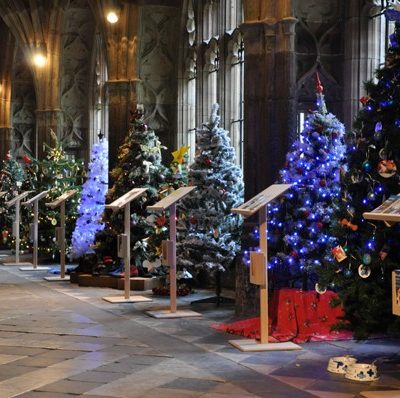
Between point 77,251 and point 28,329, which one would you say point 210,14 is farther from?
point 28,329

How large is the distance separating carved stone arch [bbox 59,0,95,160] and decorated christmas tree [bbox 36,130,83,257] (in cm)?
390

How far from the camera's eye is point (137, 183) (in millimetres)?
15094

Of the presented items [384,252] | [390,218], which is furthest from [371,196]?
[390,218]

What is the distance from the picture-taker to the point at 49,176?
781 inches

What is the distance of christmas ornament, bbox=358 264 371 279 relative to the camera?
24.5ft

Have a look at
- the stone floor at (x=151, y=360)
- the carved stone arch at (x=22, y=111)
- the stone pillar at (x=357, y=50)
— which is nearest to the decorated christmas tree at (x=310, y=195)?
the stone floor at (x=151, y=360)

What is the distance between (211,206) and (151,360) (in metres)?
4.56

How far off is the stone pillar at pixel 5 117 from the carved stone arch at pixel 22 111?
1.28ft

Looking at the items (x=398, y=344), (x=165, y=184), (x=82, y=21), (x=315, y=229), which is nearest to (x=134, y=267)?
(x=165, y=184)

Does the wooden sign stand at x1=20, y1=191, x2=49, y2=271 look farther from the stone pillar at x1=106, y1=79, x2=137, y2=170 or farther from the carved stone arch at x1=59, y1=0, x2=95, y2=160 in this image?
the carved stone arch at x1=59, y1=0, x2=95, y2=160

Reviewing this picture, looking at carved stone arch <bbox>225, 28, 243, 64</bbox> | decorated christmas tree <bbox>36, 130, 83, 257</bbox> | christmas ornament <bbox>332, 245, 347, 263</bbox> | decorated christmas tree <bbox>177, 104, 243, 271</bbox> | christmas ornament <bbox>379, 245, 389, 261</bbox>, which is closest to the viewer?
christmas ornament <bbox>379, 245, 389, 261</bbox>

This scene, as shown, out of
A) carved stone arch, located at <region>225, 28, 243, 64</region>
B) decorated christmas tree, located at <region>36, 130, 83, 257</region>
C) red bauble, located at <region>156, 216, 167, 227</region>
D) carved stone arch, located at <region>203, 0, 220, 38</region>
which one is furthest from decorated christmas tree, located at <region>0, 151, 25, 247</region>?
red bauble, located at <region>156, 216, 167, 227</region>

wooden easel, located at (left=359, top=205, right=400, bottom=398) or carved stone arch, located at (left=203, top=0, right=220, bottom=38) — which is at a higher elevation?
carved stone arch, located at (left=203, top=0, right=220, bottom=38)

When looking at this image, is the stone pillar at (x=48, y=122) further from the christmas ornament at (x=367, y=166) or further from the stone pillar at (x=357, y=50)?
the christmas ornament at (x=367, y=166)
